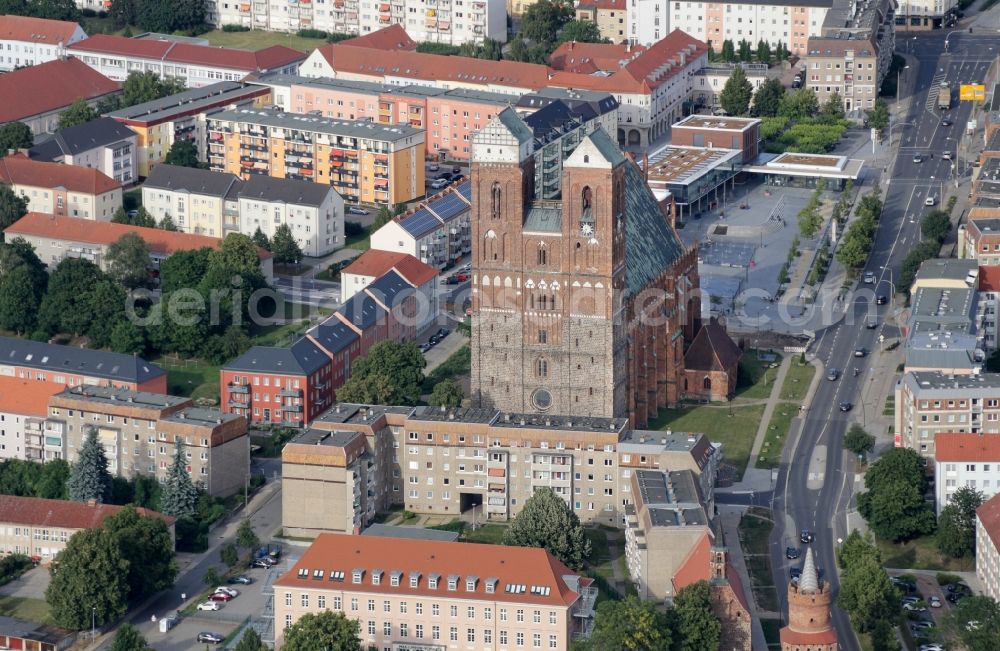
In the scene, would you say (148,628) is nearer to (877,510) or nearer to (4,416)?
(4,416)

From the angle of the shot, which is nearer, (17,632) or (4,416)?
(17,632)

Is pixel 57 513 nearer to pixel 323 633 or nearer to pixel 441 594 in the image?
pixel 323 633

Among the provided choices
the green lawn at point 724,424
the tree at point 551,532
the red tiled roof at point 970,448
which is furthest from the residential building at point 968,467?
the tree at point 551,532

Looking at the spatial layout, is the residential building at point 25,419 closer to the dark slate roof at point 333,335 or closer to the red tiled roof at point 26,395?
the red tiled roof at point 26,395

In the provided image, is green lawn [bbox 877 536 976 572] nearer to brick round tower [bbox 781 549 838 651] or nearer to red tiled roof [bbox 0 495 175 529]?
brick round tower [bbox 781 549 838 651]

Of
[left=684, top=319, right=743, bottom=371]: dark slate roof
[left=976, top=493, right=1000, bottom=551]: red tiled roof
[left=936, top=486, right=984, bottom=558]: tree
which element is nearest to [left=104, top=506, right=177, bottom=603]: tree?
[left=684, top=319, right=743, bottom=371]: dark slate roof

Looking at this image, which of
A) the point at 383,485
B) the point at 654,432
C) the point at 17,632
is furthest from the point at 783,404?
the point at 17,632
